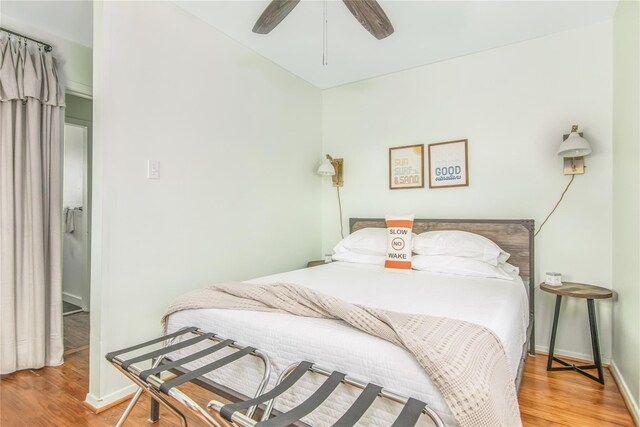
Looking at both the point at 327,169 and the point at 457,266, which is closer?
the point at 457,266

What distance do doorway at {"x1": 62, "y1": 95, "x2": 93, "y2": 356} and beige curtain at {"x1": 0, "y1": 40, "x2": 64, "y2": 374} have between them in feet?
3.23

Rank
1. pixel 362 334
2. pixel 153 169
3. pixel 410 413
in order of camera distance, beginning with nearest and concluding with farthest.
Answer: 1. pixel 410 413
2. pixel 362 334
3. pixel 153 169

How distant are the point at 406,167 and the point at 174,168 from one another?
2.07 metres

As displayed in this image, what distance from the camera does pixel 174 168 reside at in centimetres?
219

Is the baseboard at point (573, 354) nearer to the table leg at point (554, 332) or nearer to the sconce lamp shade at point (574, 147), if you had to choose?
the table leg at point (554, 332)

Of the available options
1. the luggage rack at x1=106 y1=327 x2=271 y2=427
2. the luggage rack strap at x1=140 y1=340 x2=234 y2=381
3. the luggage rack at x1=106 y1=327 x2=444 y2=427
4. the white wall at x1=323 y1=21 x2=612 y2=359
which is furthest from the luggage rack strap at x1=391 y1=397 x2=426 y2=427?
the white wall at x1=323 y1=21 x2=612 y2=359

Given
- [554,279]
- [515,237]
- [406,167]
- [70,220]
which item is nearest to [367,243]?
[406,167]

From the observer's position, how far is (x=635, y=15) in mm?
1803

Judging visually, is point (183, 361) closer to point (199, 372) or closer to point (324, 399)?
point (199, 372)

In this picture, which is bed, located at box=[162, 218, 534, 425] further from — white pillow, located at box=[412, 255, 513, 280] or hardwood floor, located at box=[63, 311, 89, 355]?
hardwood floor, located at box=[63, 311, 89, 355]

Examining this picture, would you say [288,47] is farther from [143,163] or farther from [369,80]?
[143,163]

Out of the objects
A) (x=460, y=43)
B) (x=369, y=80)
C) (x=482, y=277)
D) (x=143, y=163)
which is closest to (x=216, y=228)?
(x=143, y=163)

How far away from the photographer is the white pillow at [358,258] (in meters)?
2.72

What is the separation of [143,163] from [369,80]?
93.9 inches
